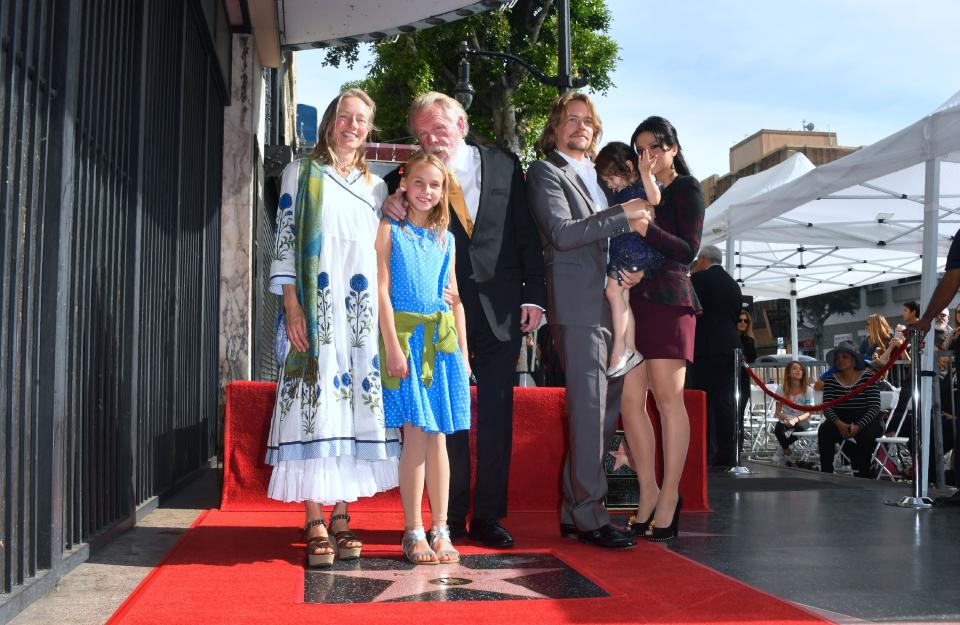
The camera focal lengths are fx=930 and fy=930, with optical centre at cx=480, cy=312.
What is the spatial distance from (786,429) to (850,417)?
2137 millimetres

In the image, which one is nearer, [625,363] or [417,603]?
[417,603]

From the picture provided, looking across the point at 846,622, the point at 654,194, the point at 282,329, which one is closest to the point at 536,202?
the point at 654,194

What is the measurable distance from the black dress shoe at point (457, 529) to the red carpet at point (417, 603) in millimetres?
263

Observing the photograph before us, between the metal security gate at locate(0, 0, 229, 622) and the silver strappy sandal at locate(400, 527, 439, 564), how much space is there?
119 centimetres

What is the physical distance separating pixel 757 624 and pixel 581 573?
0.83 metres

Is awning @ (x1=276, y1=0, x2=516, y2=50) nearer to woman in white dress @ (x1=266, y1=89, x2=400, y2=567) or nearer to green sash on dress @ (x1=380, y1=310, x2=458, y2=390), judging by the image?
woman in white dress @ (x1=266, y1=89, x2=400, y2=567)

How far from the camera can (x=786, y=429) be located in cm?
1084

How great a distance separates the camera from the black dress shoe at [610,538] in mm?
3861

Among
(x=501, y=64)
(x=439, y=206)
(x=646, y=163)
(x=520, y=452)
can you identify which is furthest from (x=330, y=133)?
(x=501, y=64)

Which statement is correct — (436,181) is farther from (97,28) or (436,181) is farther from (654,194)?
(97,28)

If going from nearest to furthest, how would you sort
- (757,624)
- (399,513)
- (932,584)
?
(757,624) < (932,584) < (399,513)

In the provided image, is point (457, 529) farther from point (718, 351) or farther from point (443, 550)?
point (718, 351)

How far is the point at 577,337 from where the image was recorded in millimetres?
4016

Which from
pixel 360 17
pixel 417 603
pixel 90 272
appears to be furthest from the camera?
pixel 360 17
